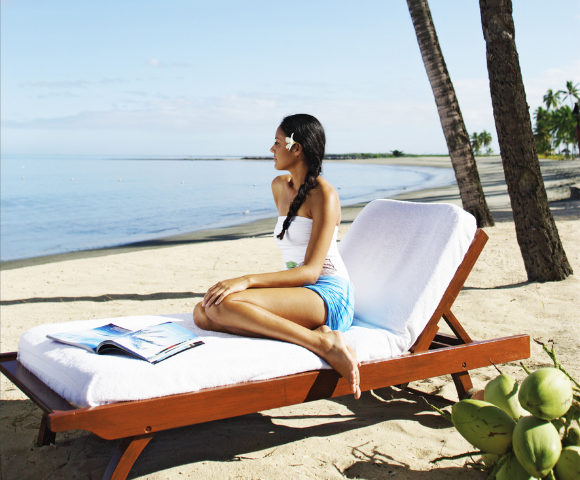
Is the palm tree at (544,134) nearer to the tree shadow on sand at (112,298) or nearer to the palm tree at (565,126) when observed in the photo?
the palm tree at (565,126)

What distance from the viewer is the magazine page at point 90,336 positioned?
2.59 meters

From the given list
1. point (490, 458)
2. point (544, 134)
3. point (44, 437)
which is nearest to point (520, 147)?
point (490, 458)

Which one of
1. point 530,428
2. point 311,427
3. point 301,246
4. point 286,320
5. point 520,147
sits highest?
point 520,147

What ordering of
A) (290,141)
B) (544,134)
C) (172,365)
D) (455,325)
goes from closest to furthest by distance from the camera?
(172,365) < (455,325) < (290,141) < (544,134)

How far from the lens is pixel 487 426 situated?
6.32ft

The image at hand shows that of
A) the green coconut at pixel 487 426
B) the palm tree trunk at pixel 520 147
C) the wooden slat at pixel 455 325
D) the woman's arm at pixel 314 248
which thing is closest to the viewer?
the green coconut at pixel 487 426

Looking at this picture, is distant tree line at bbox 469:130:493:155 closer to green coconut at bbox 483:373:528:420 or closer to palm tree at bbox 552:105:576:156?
palm tree at bbox 552:105:576:156

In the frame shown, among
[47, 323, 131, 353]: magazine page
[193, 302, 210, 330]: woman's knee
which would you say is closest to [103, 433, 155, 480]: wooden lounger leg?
[47, 323, 131, 353]: magazine page

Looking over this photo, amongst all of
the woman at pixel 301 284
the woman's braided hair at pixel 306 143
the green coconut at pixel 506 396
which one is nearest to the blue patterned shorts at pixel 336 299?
the woman at pixel 301 284

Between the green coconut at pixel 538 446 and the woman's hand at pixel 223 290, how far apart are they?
146 cm

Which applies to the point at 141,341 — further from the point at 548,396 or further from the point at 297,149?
the point at 548,396

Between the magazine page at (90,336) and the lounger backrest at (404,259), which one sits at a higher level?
the lounger backrest at (404,259)

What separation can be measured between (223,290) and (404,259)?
121cm

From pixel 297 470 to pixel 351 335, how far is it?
2.55 feet
